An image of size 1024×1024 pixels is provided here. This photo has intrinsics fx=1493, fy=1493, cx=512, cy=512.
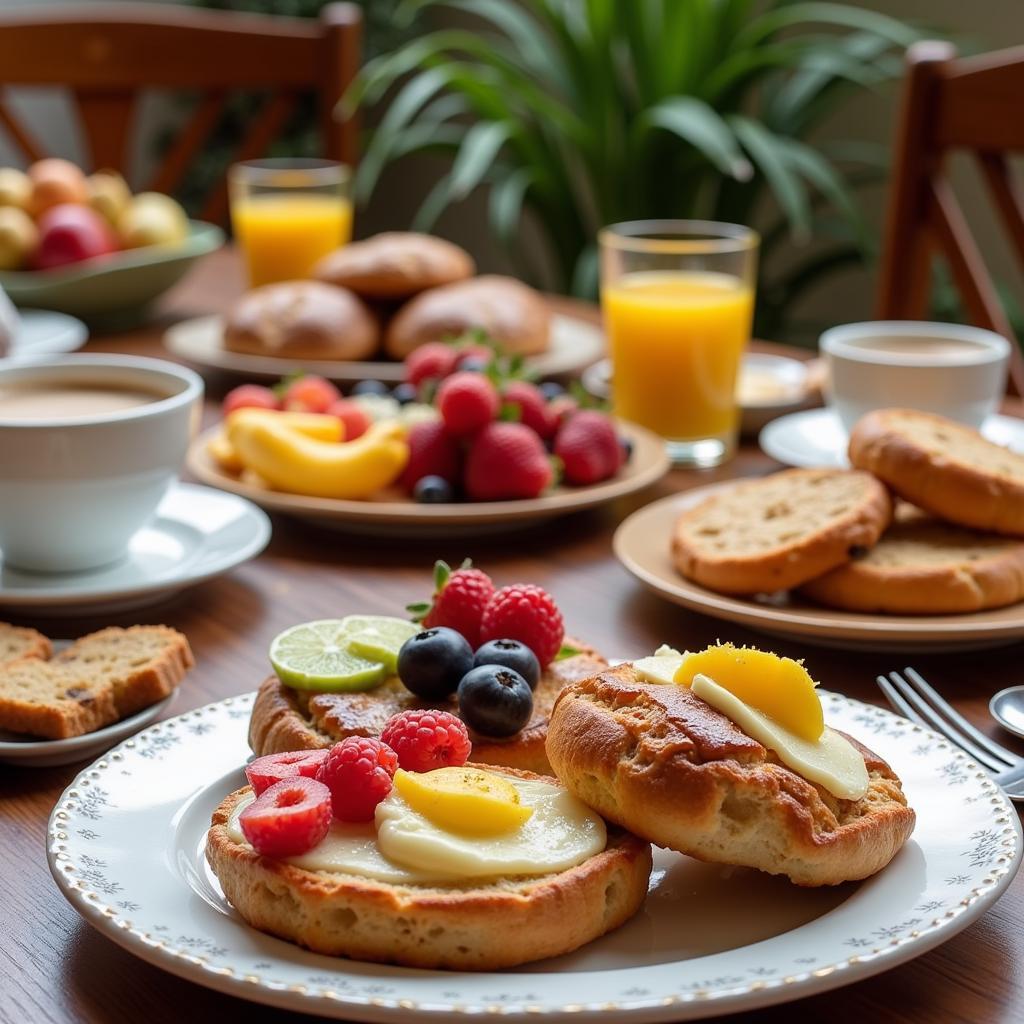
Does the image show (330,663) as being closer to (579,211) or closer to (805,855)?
(805,855)

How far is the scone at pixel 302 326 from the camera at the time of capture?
2113mm

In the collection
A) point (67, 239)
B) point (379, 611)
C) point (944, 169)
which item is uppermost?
point (944, 169)

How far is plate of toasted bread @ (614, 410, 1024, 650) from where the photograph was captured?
123 centimetres

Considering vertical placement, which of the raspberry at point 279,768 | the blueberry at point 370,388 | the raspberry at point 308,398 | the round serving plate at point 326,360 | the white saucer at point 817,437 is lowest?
the round serving plate at point 326,360

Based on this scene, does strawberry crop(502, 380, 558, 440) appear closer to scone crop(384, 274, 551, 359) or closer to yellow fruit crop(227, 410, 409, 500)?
yellow fruit crop(227, 410, 409, 500)

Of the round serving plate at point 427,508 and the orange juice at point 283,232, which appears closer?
the round serving plate at point 427,508

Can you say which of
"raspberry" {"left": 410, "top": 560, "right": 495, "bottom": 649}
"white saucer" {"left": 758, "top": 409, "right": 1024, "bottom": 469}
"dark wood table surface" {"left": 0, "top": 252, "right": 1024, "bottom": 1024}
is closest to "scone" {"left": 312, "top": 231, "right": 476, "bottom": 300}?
"dark wood table surface" {"left": 0, "top": 252, "right": 1024, "bottom": 1024}

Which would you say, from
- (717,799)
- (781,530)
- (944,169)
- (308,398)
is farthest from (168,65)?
(717,799)

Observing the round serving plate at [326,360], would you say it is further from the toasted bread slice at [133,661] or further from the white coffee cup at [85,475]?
the toasted bread slice at [133,661]

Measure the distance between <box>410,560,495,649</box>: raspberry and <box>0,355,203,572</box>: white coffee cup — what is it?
397mm

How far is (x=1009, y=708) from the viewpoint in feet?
3.63

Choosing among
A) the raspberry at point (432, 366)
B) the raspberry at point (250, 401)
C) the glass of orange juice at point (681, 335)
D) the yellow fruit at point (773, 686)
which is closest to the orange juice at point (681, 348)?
the glass of orange juice at point (681, 335)

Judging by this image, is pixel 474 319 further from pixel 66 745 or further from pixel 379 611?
pixel 66 745

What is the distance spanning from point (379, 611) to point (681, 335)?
0.70 metres
